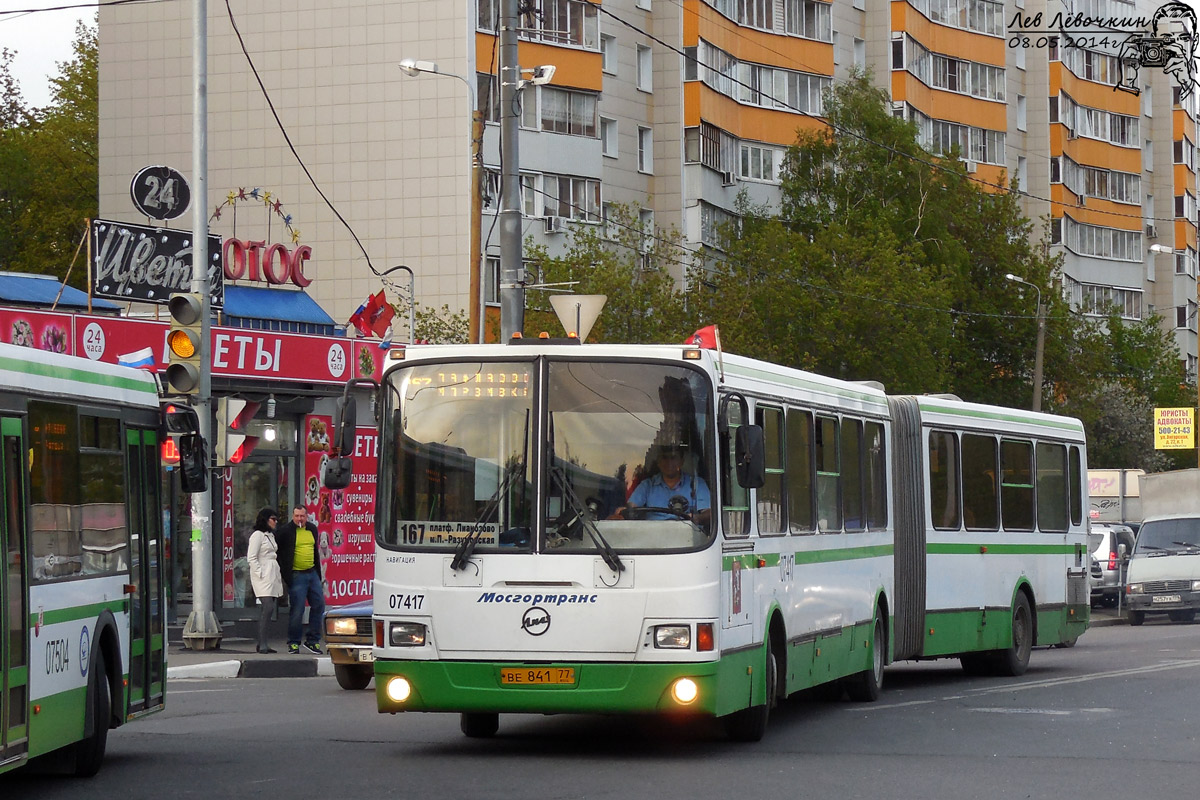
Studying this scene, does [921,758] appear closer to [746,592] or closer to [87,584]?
[746,592]

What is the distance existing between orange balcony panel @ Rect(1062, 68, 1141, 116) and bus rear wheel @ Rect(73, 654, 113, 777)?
75.9 m

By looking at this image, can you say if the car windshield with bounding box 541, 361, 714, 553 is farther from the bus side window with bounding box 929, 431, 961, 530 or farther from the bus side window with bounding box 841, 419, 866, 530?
the bus side window with bounding box 929, 431, 961, 530

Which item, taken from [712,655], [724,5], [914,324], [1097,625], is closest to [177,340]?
[712,655]

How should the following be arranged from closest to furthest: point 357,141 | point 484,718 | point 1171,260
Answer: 1. point 484,718
2. point 357,141
3. point 1171,260

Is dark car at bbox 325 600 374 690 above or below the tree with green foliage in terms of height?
below

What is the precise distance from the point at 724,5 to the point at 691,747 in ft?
163

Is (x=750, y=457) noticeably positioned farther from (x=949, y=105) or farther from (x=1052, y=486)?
(x=949, y=105)

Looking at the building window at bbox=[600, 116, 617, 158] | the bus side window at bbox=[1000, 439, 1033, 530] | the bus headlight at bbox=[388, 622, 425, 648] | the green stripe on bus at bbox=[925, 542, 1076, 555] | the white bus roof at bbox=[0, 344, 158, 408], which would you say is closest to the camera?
the white bus roof at bbox=[0, 344, 158, 408]

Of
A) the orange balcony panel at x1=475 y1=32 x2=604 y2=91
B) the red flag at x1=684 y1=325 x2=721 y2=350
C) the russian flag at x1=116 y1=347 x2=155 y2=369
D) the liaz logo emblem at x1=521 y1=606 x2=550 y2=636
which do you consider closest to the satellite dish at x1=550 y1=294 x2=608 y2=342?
the red flag at x1=684 y1=325 x2=721 y2=350

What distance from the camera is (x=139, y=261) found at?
99.0 ft

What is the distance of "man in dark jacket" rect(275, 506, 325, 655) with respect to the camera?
79.6 feet

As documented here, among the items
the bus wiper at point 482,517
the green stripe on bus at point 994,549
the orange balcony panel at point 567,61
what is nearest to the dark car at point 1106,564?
the green stripe on bus at point 994,549

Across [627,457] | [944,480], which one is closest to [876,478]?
[944,480]

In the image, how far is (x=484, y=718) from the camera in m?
14.1
